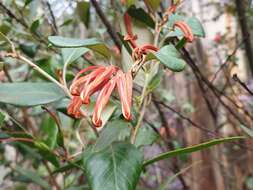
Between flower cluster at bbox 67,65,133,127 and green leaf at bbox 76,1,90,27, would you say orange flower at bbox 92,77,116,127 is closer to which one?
flower cluster at bbox 67,65,133,127

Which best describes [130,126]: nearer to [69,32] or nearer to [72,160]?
[72,160]

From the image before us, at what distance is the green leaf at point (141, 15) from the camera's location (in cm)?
68

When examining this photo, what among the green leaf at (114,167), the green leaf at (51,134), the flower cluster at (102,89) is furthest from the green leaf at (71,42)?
the green leaf at (51,134)

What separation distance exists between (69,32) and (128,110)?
196 cm

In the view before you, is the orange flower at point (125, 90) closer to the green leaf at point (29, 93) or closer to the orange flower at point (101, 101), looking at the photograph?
the orange flower at point (101, 101)

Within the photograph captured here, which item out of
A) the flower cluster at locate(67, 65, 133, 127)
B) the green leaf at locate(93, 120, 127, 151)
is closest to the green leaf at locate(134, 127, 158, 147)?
the green leaf at locate(93, 120, 127, 151)

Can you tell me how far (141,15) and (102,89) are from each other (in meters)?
0.20

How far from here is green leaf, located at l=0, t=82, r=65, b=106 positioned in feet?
2.02

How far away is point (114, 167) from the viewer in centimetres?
55

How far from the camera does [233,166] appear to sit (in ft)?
7.20

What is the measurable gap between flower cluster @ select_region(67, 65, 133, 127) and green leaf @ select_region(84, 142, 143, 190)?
69 mm

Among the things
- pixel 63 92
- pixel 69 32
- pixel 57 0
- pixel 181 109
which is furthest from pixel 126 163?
pixel 69 32

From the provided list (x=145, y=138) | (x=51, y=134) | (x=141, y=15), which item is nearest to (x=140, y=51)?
(x=141, y=15)

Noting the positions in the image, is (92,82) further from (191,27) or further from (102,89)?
(191,27)
